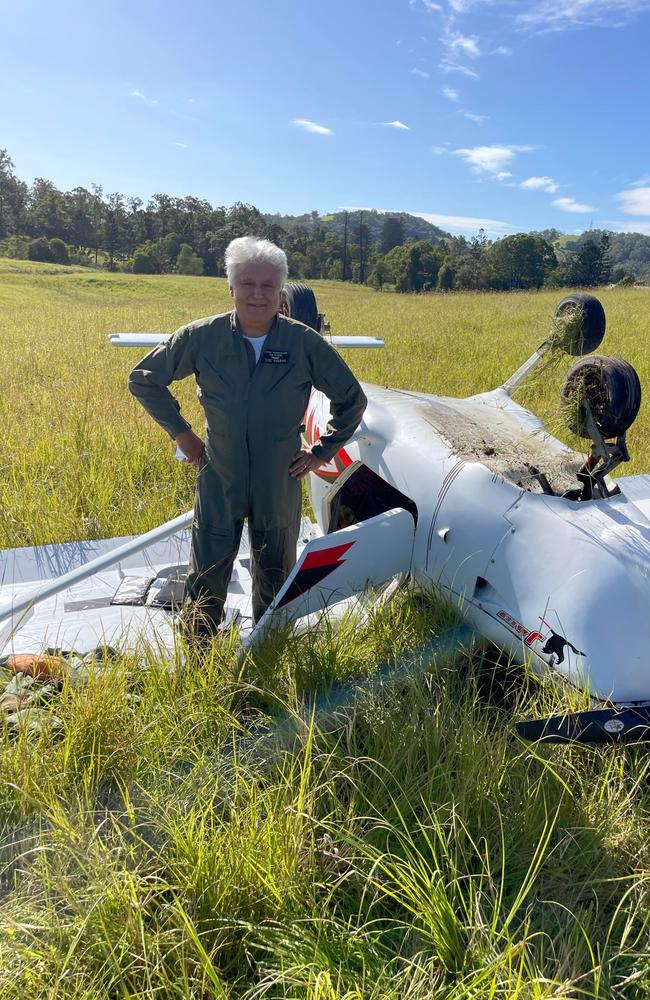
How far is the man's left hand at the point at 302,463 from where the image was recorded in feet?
10.6

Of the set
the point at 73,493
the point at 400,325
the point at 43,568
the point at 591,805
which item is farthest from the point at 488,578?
the point at 400,325

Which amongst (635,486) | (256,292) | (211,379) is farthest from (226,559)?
(635,486)

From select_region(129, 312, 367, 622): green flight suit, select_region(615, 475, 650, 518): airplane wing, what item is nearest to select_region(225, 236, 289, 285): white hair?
select_region(129, 312, 367, 622): green flight suit

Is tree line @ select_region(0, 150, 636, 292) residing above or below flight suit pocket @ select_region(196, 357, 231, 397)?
above

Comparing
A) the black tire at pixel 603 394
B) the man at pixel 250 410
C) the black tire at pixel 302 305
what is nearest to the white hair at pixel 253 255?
the man at pixel 250 410

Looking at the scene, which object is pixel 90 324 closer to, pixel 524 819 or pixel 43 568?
pixel 43 568

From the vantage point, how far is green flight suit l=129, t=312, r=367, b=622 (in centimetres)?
298

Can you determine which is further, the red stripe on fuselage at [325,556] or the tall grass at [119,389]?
the tall grass at [119,389]

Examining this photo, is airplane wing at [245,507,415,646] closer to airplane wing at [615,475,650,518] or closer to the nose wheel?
the nose wheel

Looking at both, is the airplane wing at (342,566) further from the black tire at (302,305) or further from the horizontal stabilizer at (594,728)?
the black tire at (302,305)

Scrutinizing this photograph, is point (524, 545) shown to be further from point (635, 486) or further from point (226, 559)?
point (635, 486)

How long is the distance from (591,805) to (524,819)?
30 cm

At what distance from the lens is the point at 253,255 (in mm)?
2850

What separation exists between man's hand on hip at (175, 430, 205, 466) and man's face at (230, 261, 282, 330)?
0.72 meters
